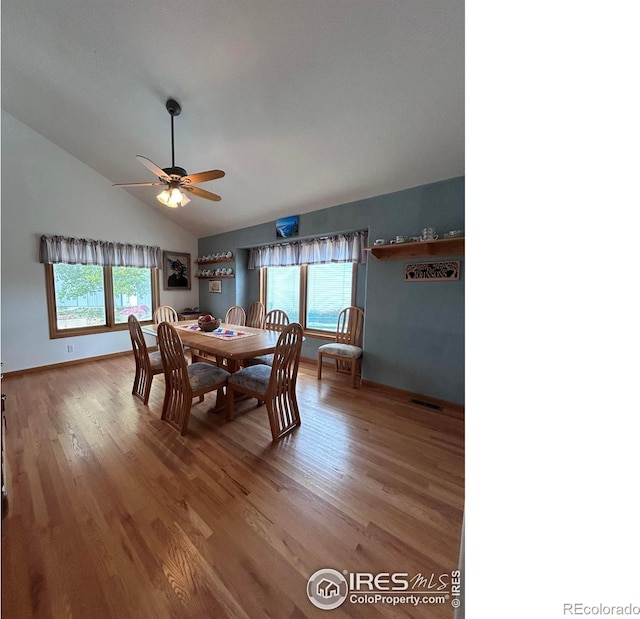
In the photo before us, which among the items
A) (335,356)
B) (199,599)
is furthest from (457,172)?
(199,599)

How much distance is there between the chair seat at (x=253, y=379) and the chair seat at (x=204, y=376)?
11 cm

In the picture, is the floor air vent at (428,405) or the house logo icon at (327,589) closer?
the house logo icon at (327,589)

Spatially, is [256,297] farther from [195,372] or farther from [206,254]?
[195,372]

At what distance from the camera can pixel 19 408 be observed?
2443 mm

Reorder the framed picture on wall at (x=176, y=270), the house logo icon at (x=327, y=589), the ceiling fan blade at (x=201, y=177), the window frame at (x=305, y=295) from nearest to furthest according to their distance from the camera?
the house logo icon at (x=327, y=589) → the ceiling fan blade at (x=201, y=177) → the window frame at (x=305, y=295) → the framed picture on wall at (x=176, y=270)

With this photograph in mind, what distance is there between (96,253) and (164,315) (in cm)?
155

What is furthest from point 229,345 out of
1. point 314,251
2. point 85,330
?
point 85,330

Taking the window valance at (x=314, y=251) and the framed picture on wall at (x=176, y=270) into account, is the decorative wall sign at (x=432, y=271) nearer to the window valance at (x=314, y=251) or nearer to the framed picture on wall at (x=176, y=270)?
the window valance at (x=314, y=251)

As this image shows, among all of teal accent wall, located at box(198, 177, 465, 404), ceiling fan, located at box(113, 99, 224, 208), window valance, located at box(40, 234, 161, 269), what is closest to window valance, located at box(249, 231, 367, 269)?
teal accent wall, located at box(198, 177, 465, 404)

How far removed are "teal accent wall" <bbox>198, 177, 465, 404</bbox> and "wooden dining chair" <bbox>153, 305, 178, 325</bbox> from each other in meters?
2.47

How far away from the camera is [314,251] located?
3732 mm

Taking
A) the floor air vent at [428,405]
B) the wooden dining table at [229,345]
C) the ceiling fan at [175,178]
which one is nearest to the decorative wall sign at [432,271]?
the floor air vent at [428,405]

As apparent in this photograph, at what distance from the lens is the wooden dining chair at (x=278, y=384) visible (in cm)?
195
